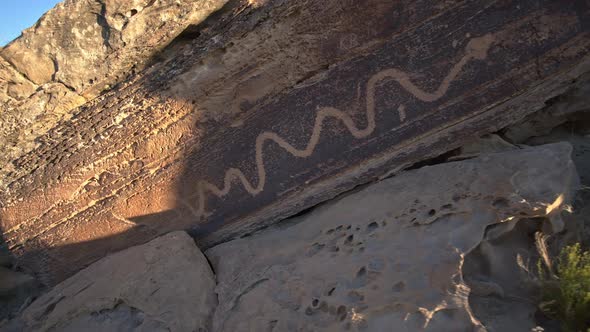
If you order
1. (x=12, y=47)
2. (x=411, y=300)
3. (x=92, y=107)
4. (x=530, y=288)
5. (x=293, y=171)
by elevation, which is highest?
(x=12, y=47)

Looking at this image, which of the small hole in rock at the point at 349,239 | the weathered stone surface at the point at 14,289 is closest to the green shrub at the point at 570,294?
the small hole in rock at the point at 349,239

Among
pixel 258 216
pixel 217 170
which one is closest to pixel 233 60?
pixel 217 170

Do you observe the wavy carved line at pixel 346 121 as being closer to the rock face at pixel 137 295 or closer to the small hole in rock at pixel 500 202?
the rock face at pixel 137 295

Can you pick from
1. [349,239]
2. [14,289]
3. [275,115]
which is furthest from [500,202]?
[14,289]

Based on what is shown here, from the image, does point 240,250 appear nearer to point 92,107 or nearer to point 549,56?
point 92,107

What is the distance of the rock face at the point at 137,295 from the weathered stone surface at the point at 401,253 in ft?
0.57

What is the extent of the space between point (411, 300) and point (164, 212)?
1913mm

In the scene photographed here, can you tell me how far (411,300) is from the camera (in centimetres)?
159

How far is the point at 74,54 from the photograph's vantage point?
9.90 feet

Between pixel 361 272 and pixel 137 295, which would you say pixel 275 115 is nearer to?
pixel 361 272

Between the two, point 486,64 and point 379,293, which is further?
point 486,64

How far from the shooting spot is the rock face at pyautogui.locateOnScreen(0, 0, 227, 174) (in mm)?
2842

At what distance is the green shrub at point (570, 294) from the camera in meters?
1.50

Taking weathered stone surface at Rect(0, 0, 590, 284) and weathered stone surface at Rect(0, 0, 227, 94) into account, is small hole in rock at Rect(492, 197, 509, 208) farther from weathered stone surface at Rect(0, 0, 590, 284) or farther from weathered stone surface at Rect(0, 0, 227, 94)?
weathered stone surface at Rect(0, 0, 227, 94)
